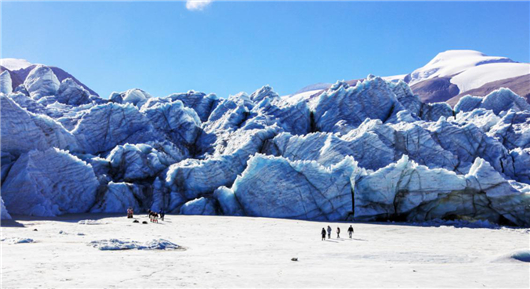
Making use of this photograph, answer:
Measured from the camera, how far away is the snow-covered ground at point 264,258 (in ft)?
34.0

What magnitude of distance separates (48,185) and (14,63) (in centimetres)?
17483

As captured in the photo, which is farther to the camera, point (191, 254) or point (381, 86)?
point (381, 86)

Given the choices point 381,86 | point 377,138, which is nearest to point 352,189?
Result: point 377,138

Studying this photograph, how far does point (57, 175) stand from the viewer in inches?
1302

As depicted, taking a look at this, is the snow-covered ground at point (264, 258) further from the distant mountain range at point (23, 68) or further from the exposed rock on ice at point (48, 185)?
the distant mountain range at point (23, 68)

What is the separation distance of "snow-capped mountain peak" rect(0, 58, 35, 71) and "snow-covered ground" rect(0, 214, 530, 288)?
175 metres

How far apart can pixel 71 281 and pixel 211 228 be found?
14744mm

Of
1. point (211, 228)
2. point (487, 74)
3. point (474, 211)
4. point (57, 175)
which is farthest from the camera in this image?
point (487, 74)

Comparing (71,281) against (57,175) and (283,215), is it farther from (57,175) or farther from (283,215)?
(57,175)

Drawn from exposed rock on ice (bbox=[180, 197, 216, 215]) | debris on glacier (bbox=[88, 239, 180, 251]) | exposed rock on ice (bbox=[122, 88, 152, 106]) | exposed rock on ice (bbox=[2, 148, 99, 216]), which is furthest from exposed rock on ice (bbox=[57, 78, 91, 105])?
debris on glacier (bbox=[88, 239, 180, 251])

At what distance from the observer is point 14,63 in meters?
176

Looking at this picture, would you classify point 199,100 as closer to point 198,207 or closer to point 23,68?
point 198,207

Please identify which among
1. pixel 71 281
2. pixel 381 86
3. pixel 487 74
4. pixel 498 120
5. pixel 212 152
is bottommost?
pixel 71 281

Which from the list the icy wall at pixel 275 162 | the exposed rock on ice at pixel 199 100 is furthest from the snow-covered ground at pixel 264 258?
Result: the exposed rock on ice at pixel 199 100
